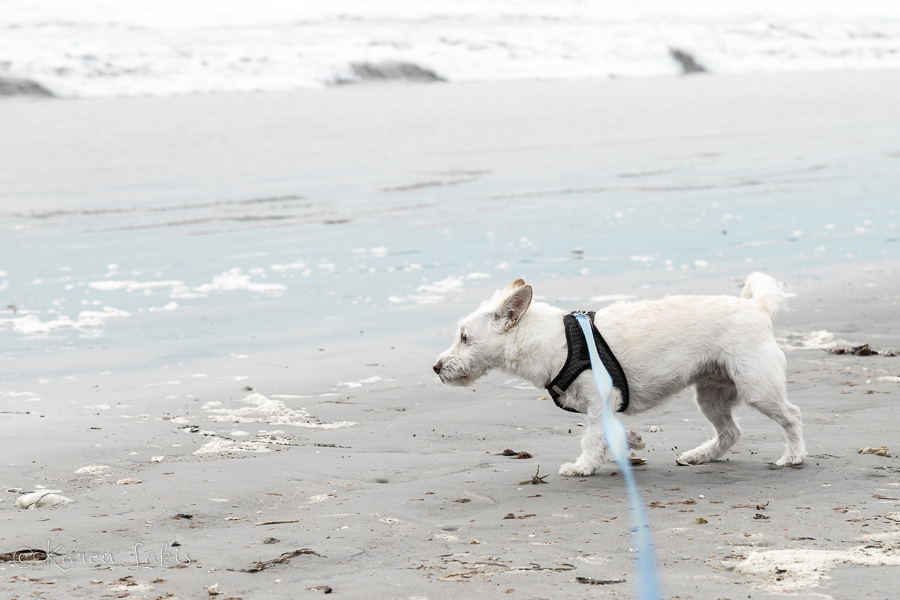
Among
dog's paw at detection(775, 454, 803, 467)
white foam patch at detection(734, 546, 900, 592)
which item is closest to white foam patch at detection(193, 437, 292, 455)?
dog's paw at detection(775, 454, 803, 467)

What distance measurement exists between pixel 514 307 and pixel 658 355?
2.83 feet

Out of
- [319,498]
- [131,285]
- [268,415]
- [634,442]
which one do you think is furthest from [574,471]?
[131,285]

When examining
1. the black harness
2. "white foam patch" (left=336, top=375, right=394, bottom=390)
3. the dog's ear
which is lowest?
"white foam patch" (left=336, top=375, right=394, bottom=390)

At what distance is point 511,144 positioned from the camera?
26.9 meters

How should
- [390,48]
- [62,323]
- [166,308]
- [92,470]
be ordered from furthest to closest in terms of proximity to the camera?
[390,48], [166,308], [62,323], [92,470]

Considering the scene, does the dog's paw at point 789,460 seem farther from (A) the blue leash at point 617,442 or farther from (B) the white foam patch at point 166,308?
(B) the white foam patch at point 166,308

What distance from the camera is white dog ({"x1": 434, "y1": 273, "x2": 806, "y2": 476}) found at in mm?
5766

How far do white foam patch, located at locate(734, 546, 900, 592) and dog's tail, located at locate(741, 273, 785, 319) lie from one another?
1.99 metres

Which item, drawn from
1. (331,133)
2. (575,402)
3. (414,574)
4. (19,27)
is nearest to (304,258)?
(575,402)

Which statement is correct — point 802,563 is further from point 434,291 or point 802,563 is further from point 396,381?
point 434,291

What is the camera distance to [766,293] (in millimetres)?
6012

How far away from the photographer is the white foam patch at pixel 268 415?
23.2 feet

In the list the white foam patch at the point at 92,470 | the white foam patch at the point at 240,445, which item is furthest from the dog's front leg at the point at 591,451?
the white foam patch at the point at 92,470

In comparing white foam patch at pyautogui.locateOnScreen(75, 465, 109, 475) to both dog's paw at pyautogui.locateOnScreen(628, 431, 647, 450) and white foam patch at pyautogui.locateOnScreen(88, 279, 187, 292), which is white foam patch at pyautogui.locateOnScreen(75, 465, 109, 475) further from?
white foam patch at pyautogui.locateOnScreen(88, 279, 187, 292)
